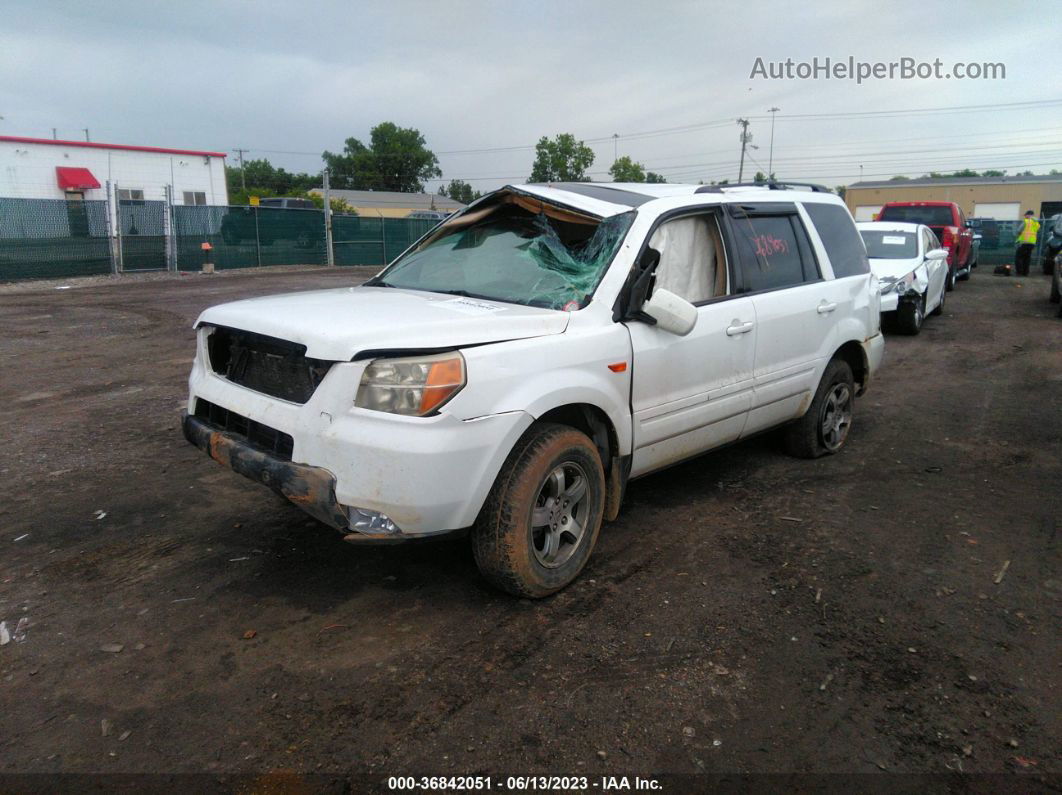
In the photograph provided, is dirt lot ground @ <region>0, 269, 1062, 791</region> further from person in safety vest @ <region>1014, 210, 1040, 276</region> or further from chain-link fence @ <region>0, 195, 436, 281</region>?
person in safety vest @ <region>1014, 210, 1040, 276</region>

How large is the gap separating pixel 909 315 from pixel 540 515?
392 inches

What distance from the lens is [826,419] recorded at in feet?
18.3

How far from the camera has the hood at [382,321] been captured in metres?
2.99

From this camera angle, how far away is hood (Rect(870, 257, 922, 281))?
36.5ft

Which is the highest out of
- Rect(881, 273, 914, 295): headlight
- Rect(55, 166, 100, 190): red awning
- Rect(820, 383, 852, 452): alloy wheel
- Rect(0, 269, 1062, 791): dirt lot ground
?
Rect(55, 166, 100, 190): red awning

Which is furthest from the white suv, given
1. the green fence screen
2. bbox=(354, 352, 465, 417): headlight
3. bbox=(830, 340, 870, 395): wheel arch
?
the green fence screen

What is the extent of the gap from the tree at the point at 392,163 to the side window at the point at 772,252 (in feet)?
333

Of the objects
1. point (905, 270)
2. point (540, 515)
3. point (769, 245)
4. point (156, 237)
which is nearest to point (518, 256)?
point (540, 515)

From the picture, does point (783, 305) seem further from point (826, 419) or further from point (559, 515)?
point (559, 515)

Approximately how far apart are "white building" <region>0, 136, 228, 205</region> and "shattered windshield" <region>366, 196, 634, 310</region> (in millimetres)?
26060

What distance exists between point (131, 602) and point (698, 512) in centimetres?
308

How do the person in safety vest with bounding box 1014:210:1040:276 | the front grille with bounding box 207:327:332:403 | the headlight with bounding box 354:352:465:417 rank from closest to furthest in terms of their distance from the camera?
the headlight with bounding box 354:352:465:417 → the front grille with bounding box 207:327:332:403 → the person in safety vest with bounding box 1014:210:1040:276

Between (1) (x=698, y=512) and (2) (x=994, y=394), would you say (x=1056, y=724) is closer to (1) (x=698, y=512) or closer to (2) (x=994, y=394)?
(1) (x=698, y=512)

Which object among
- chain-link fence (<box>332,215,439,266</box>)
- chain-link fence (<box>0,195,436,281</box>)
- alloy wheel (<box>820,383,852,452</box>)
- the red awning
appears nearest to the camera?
alloy wheel (<box>820,383,852,452</box>)
